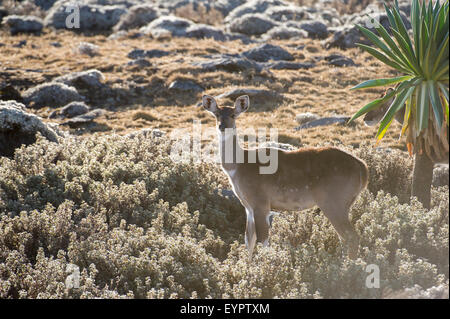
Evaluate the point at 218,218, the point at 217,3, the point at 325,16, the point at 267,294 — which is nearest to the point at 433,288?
the point at 267,294

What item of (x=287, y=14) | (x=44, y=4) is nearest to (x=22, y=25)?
(x=44, y=4)

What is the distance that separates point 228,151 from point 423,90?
311 cm

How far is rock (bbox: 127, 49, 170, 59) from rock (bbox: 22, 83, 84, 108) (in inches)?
310

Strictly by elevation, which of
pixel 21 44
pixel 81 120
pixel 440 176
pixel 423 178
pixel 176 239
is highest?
pixel 423 178

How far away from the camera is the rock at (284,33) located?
35.1 m

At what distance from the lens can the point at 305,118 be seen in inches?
717

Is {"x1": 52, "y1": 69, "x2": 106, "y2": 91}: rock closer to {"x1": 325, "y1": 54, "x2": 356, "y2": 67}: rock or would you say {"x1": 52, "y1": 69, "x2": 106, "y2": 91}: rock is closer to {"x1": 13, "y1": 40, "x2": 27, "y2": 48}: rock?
{"x1": 13, "y1": 40, "x2": 27, "y2": 48}: rock

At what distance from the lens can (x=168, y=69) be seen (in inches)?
1016

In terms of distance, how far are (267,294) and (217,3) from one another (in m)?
47.2

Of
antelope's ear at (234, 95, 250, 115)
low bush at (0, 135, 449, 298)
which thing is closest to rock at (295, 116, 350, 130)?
low bush at (0, 135, 449, 298)

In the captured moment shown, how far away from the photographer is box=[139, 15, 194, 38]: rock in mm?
35444

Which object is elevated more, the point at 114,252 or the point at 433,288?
the point at 433,288

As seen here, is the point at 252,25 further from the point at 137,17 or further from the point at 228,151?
the point at 228,151
